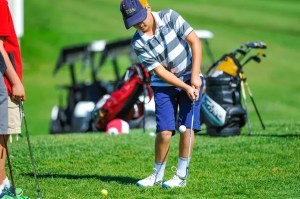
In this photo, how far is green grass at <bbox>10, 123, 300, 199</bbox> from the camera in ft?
22.4

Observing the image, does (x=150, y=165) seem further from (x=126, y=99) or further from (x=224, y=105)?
(x=126, y=99)

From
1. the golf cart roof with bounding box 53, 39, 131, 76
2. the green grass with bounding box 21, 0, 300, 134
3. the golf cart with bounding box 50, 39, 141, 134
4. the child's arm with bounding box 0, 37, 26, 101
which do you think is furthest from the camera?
the green grass with bounding box 21, 0, 300, 134

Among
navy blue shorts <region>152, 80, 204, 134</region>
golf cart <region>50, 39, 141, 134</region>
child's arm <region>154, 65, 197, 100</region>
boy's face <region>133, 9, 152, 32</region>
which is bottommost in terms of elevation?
golf cart <region>50, 39, 141, 134</region>

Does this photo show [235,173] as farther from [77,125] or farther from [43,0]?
[43,0]

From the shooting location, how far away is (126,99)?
488 inches

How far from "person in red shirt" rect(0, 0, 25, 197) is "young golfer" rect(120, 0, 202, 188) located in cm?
88

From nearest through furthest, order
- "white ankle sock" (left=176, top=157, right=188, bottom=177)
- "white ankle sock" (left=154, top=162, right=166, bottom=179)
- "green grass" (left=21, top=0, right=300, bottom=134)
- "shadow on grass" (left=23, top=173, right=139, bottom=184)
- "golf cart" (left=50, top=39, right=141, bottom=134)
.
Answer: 1. "white ankle sock" (left=176, top=157, right=188, bottom=177)
2. "white ankle sock" (left=154, top=162, right=166, bottom=179)
3. "shadow on grass" (left=23, top=173, right=139, bottom=184)
4. "golf cart" (left=50, top=39, right=141, bottom=134)
5. "green grass" (left=21, top=0, right=300, bottom=134)

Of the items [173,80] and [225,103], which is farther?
[225,103]

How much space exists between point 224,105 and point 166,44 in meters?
3.68

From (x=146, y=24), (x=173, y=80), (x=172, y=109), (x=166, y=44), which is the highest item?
(x=146, y=24)

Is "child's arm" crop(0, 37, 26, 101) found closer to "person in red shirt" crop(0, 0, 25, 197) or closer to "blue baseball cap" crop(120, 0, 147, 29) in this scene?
"person in red shirt" crop(0, 0, 25, 197)

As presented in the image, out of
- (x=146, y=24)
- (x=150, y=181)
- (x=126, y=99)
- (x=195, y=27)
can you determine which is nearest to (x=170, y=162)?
(x=150, y=181)

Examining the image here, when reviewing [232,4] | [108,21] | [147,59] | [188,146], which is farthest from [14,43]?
[232,4]

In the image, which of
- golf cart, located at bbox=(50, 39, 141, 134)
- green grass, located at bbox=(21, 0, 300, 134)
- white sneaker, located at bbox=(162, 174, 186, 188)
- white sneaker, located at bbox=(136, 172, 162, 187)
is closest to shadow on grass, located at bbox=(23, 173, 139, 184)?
white sneaker, located at bbox=(136, 172, 162, 187)
